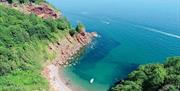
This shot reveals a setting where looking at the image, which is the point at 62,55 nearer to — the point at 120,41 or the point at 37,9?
the point at 37,9

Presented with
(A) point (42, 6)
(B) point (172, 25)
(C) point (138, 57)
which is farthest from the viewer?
(B) point (172, 25)

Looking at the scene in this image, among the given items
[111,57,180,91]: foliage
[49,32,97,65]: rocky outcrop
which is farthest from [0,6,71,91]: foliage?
[111,57,180,91]: foliage

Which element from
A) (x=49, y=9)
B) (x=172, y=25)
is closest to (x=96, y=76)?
(x=49, y=9)

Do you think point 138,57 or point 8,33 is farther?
point 138,57

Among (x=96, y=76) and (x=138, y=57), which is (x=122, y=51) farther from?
(x=96, y=76)

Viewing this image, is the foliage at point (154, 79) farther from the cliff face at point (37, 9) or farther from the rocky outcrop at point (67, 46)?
the cliff face at point (37, 9)

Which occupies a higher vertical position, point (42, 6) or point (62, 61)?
point (42, 6)

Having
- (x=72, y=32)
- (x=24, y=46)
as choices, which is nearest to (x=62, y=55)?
(x=72, y=32)
